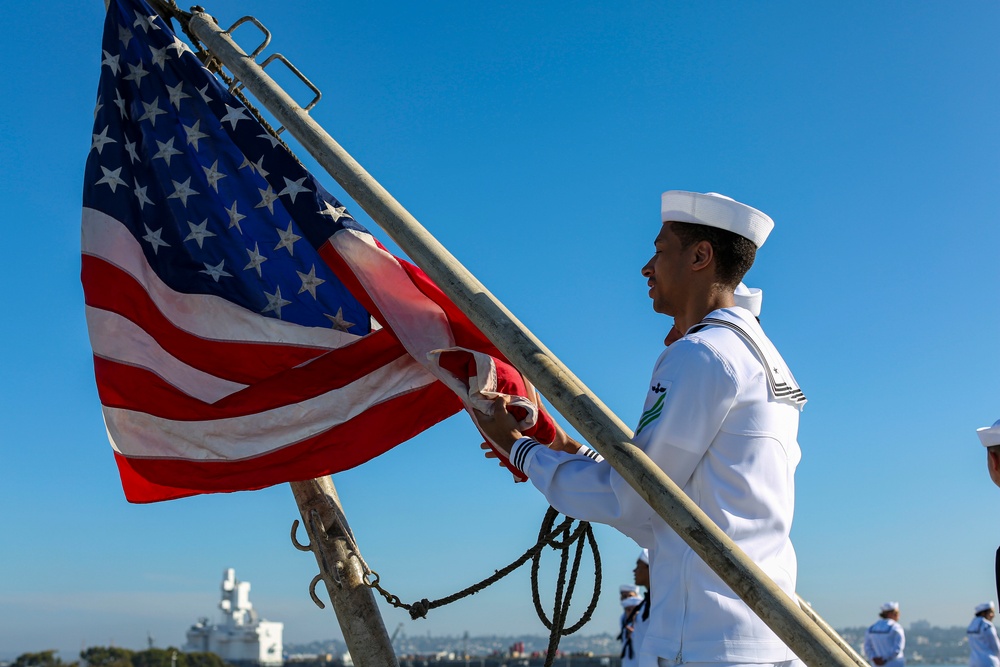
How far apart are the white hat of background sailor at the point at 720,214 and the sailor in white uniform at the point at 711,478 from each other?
0.88ft

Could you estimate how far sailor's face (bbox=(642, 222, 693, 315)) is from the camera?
10.2 ft

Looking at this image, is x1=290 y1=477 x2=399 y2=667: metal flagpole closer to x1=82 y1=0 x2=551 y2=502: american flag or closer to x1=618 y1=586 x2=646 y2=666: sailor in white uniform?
x1=82 y1=0 x2=551 y2=502: american flag

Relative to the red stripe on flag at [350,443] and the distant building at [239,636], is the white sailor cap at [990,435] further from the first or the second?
the distant building at [239,636]

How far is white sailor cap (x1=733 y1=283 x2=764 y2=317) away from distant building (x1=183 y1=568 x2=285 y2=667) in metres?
121

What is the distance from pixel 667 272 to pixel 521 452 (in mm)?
700

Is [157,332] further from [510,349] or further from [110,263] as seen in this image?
[510,349]

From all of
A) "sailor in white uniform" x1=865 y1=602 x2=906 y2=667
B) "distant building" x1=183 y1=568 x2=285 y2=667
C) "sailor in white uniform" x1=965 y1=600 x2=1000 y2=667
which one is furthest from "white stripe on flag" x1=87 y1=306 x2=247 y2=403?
"distant building" x1=183 y1=568 x2=285 y2=667

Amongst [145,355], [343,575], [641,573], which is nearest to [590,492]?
[343,575]

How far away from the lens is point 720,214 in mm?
3074

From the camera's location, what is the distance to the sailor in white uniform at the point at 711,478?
2.55m

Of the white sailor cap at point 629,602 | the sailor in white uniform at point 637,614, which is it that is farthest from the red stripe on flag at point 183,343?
the white sailor cap at point 629,602

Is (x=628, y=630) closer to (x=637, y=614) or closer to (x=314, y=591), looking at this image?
(x=637, y=614)

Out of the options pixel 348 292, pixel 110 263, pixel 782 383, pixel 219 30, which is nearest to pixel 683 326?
pixel 782 383

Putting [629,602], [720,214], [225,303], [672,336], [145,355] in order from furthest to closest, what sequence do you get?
1. [629,602]
2. [145,355]
3. [225,303]
4. [672,336]
5. [720,214]
